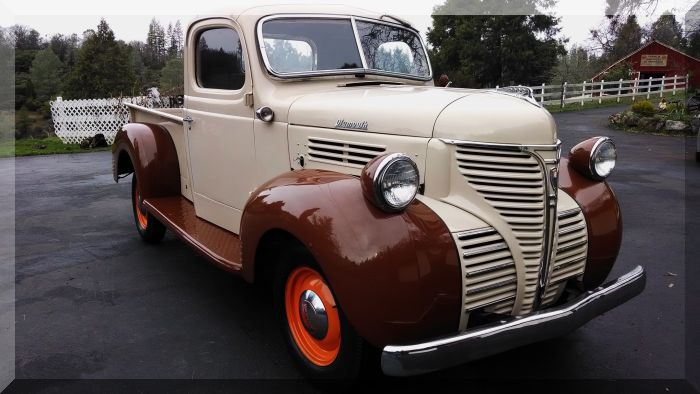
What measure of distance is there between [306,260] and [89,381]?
1.35m

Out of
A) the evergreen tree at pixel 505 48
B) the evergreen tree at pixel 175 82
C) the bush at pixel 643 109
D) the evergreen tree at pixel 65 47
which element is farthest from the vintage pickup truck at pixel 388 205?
the evergreen tree at pixel 65 47

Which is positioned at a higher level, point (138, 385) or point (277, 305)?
point (277, 305)

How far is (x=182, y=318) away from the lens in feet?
11.7

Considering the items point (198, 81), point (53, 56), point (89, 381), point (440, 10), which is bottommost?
point (89, 381)

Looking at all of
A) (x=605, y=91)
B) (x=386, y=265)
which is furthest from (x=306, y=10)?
(x=605, y=91)

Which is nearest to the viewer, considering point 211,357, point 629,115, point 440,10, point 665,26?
point 211,357

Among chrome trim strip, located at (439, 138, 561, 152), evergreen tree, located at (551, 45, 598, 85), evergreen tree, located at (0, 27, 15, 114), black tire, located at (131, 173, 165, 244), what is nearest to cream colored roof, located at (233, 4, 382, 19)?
chrome trim strip, located at (439, 138, 561, 152)

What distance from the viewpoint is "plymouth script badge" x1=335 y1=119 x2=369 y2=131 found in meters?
2.82

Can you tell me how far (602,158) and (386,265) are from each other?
1.68 m

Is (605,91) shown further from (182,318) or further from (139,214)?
(182,318)

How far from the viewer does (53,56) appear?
31.3 m

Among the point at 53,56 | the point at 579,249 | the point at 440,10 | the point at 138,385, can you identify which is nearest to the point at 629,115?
the point at 579,249

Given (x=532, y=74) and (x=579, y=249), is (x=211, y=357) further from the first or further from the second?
(x=532, y=74)

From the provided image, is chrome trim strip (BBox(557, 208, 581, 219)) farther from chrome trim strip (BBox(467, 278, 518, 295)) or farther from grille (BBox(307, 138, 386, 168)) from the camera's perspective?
grille (BBox(307, 138, 386, 168))
